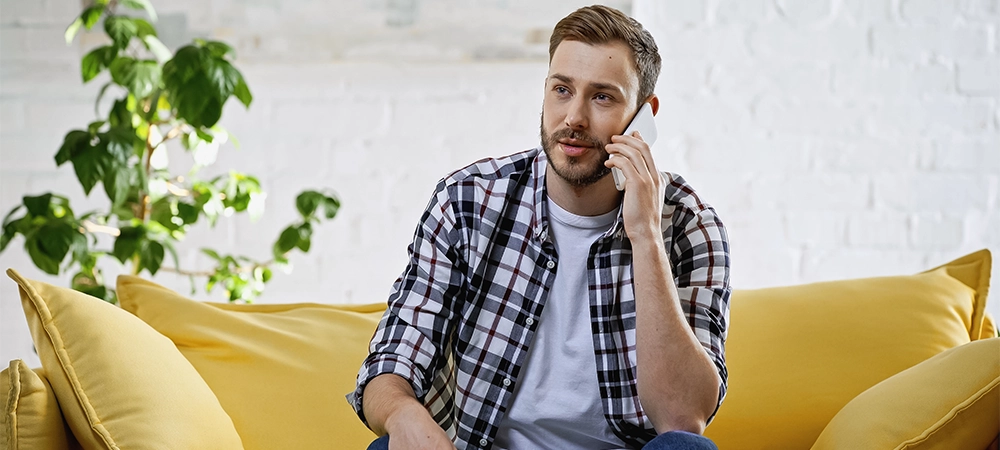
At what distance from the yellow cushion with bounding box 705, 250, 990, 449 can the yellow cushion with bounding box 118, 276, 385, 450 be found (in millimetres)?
722

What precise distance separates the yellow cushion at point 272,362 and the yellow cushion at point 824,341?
722 millimetres

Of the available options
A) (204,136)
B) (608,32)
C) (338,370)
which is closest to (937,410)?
(608,32)

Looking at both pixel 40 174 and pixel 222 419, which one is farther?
pixel 40 174

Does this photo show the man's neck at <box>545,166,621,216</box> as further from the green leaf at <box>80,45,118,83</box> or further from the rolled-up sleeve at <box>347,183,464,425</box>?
the green leaf at <box>80,45,118,83</box>

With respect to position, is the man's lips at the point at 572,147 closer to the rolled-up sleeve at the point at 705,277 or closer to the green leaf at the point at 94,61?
the rolled-up sleeve at the point at 705,277

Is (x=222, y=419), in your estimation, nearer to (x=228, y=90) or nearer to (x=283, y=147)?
(x=228, y=90)

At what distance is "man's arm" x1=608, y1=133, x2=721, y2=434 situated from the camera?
1360 mm

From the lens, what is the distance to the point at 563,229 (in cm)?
153

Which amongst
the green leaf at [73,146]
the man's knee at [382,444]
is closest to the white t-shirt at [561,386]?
the man's knee at [382,444]

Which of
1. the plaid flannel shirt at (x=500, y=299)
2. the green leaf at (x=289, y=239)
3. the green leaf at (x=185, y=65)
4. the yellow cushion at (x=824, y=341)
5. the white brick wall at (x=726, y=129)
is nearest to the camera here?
the plaid flannel shirt at (x=500, y=299)

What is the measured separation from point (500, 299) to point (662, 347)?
0.93 feet

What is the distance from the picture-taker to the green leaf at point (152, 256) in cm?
188

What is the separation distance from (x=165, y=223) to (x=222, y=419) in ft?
2.31

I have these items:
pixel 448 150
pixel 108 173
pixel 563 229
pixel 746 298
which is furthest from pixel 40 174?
pixel 746 298
